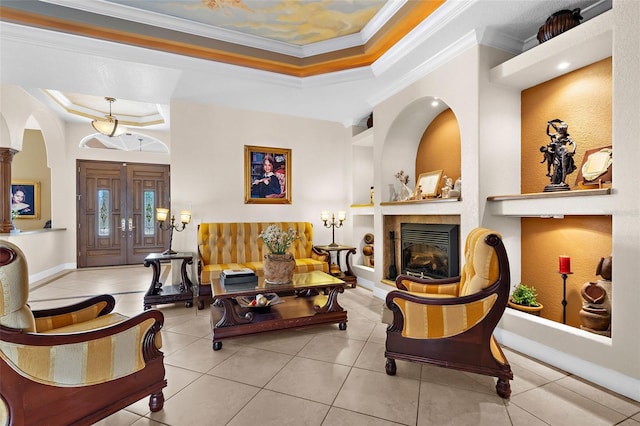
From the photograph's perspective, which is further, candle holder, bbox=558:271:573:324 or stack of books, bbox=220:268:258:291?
stack of books, bbox=220:268:258:291

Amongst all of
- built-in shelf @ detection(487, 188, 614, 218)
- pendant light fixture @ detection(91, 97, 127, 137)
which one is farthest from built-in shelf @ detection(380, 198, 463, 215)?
pendant light fixture @ detection(91, 97, 127, 137)

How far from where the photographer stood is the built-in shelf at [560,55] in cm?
222

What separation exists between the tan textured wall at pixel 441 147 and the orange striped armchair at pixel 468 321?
1830mm

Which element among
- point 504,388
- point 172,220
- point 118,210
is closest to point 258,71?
point 172,220

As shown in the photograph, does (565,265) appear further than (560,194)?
Yes

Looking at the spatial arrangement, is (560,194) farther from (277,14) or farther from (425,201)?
(277,14)

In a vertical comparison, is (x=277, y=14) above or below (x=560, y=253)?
above

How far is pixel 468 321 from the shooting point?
6.82 ft

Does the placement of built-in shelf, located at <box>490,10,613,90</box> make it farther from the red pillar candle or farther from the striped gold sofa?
the striped gold sofa

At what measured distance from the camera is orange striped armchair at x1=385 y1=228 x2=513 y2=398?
2.04 metres

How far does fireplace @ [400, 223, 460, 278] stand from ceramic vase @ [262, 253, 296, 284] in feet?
5.89

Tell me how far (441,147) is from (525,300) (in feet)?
6.75

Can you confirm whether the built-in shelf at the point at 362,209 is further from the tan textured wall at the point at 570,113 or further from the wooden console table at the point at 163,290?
the wooden console table at the point at 163,290

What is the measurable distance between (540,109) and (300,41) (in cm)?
272
